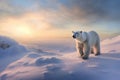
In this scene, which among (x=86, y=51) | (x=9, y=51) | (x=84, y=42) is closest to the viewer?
(x=86, y=51)

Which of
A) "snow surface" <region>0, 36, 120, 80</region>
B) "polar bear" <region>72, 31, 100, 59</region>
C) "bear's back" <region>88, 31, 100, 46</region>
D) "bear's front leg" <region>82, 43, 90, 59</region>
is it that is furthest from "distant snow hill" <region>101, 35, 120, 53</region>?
"bear's front leg" <region>82, 43, 90, 59</region>

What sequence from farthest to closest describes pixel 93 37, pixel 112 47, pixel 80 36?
pixel 112 47 → pixel 93 37 → pixel 80 36

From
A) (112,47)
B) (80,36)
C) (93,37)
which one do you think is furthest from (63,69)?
(112,47)

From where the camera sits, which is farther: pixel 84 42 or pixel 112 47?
pixel 112 47

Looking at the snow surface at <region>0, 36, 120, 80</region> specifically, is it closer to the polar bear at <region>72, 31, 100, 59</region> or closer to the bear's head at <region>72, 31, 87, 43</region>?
the polar bear at <region>72, 31, 100, 59</region>

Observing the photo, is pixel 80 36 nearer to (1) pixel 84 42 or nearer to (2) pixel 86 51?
(1) pixel 84 42

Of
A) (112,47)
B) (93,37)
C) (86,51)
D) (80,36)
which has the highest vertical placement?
(93,37)

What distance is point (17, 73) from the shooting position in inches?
410

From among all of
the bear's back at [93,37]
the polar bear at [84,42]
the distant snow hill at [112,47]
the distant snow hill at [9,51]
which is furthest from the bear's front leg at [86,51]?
the distant snow hill at [9,51]

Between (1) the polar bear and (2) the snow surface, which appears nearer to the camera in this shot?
(2) the snow surface

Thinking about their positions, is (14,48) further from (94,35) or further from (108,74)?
(108,74)

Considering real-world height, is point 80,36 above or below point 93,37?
below

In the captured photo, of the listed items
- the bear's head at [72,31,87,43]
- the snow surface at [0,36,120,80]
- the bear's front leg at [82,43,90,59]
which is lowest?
the snow surface at [0,36,120,80]

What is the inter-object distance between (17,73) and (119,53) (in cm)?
548
